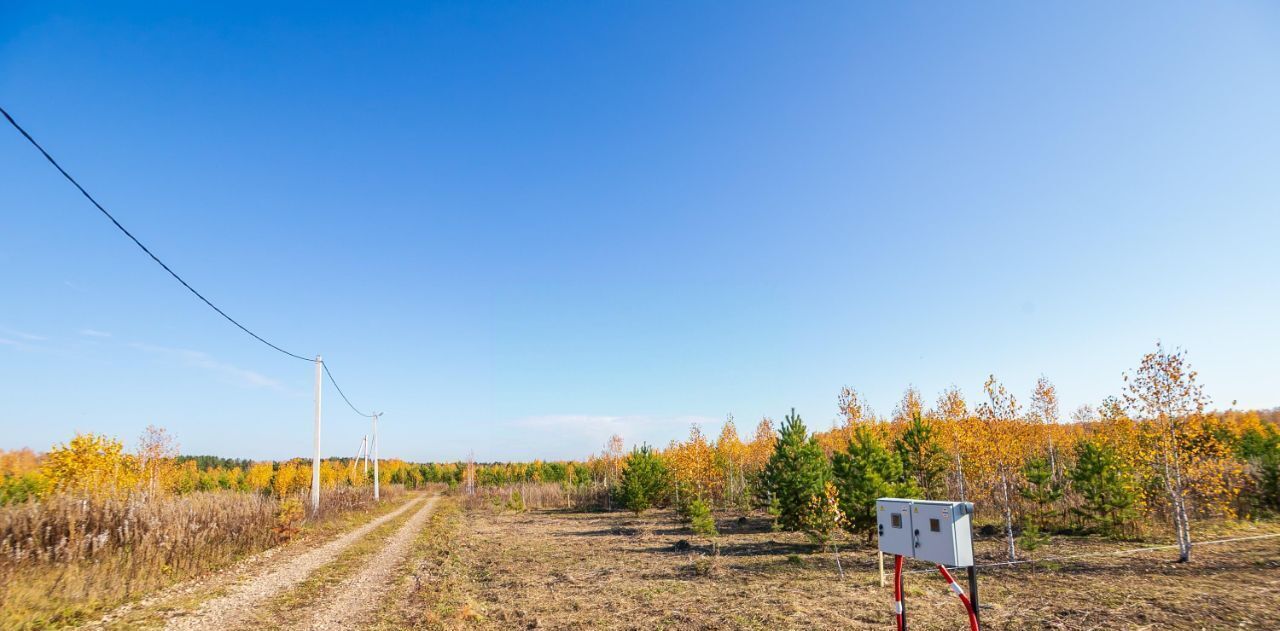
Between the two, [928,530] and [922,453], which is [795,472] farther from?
[928,530]

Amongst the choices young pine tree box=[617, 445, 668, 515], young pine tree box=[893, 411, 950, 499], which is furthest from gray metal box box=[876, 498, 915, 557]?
young pine tree box=[617, 445, 668, 515]

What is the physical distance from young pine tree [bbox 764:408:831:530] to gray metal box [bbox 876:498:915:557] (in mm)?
13943

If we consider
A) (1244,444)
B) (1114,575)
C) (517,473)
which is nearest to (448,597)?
(1114,575)

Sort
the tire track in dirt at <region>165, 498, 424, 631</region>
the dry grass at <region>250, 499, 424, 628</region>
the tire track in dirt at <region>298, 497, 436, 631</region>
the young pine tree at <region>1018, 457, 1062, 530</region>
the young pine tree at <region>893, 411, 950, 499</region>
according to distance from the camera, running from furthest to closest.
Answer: the young pine tree at <region>893, 411, 950, 499</region>, the young pine tree at <region>1018, 457, 1062, 530</region>, the dry grass at <region>250, 499, 424, 628</region>, the tire track in dirt at <region>298, 497, 436, 631</region>, the tire track in dirt at <region>165, 498, 424, 631</region>

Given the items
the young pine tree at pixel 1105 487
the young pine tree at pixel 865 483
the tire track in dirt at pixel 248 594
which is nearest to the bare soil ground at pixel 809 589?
the young pine tree at pixel 865 483

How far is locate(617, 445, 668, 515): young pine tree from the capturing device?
35.7 meters

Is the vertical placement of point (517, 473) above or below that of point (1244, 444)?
below

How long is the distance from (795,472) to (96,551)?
69.1 feet

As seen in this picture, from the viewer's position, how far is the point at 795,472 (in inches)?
833

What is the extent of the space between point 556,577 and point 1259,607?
48.4ft

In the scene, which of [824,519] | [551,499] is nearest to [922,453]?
[824,519]

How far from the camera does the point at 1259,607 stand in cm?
962

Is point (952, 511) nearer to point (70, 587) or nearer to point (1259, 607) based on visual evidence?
point (1259, 607)

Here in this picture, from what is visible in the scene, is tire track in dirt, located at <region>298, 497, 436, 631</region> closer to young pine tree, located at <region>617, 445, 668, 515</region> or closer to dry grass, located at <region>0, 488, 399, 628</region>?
dry grass, located at <region>0, 488, 399, 628</region>
